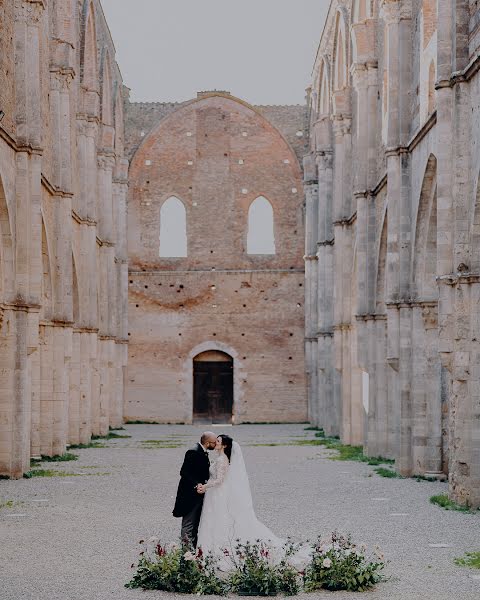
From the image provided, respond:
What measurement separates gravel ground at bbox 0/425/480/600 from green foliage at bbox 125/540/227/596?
141mm

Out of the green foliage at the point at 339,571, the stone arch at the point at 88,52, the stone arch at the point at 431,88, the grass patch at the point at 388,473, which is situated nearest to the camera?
the green foliage at the point at 339,571

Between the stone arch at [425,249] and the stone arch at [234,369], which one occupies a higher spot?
the stone arch at [425,249]

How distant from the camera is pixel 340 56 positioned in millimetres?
30328

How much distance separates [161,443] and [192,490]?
18.9 m

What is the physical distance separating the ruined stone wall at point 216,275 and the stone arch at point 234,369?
36mm

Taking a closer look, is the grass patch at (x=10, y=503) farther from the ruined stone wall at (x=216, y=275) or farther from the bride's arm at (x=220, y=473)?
the ruined stone wall at (x=216, y=275)

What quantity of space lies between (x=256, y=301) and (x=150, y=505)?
966 inches

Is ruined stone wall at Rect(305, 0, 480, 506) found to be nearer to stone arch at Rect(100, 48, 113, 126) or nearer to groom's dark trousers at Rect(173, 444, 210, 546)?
A: groom's dark trousers at Rect(173, 444, 210, 546)

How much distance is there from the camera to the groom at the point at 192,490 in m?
9.36

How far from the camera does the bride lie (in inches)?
368

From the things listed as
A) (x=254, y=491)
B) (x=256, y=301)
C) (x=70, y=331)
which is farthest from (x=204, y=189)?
(x=254, y=491)

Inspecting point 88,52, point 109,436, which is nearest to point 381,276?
point 109,436

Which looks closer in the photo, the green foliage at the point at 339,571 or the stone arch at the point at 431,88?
the green foliage at the point at 339,571

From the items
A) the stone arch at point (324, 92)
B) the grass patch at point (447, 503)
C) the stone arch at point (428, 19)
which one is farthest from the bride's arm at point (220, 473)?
the stone arch at point (324, 92)
